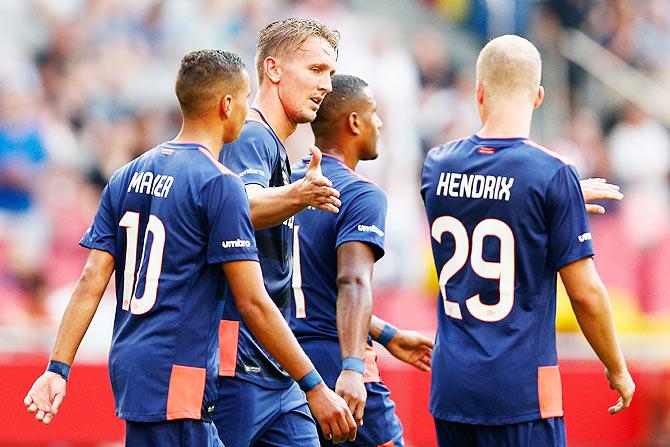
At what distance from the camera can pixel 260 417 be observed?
5586mm

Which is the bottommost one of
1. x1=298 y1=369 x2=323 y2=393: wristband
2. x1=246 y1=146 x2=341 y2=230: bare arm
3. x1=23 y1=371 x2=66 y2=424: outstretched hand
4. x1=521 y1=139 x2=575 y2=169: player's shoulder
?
x1=23 y1=371 x2=66 y2=424: outstretched hand

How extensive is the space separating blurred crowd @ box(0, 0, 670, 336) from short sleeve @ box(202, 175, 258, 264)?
23.1 ft

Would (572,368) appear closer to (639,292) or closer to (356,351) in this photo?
(639,292)

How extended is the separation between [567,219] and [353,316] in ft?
3.58

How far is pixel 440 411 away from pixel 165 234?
1530 millimetres

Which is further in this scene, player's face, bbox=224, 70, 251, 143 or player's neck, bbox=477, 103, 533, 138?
player's neck, bbox=477, 103, 533, 138

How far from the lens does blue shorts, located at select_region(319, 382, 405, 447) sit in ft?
20.6

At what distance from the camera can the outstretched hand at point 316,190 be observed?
5074 millimetres

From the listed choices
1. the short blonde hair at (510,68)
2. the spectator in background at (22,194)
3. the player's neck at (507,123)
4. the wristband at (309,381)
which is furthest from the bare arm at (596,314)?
the spectator in background at (22,194)

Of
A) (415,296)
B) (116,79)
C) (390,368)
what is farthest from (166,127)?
(390,368)

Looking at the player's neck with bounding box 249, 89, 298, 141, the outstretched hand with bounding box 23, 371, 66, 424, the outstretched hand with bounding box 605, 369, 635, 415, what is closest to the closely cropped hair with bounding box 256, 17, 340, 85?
the player's neck with bounding box 249, 89, 298, 141

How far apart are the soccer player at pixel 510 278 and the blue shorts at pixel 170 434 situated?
1.19m

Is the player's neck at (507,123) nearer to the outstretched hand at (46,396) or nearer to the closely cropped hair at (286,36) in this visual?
the closely cropped hair at (286,36)

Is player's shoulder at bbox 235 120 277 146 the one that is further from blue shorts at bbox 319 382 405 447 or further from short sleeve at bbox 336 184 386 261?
blue shorts at bbox 319 382 405 447
